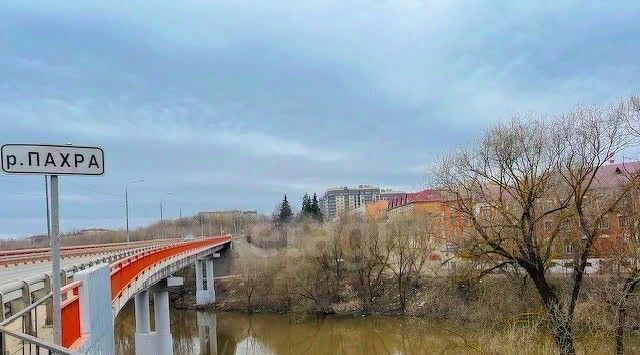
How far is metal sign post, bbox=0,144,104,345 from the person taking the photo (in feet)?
17.3

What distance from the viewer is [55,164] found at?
18.1 ft

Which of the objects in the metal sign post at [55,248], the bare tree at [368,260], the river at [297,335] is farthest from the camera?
the bare tree at [368,260]

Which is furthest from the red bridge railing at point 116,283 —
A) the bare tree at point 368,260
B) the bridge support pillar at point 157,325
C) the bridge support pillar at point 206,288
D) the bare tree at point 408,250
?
the bridge support pillar at point 206,288

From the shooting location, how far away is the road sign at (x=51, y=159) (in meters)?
5.27

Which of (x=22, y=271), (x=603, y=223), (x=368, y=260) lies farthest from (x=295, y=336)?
(x=603, y=223)

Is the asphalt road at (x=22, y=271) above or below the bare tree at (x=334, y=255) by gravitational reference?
above

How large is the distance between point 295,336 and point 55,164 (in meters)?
35.8

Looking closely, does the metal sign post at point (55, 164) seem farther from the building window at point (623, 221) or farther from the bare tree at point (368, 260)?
the bare tree at point (368, 260)

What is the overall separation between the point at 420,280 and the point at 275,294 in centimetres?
1344

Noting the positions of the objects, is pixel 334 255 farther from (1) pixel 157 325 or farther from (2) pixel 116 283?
(2) pixel 116 283

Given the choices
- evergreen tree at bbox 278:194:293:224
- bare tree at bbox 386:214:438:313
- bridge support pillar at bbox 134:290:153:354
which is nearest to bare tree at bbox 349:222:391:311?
bare tree at bbox 386:214:438:313

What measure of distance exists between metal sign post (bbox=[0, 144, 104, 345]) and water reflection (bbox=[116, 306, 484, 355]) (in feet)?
91.8

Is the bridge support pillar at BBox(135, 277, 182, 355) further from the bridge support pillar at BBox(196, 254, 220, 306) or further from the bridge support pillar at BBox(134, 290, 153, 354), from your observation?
the bridge support pillar at BBox(196, 254, 220, 306)

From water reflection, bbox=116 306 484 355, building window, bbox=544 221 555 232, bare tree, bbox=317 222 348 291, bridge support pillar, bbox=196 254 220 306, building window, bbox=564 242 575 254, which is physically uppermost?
building window, bbox=544 221 555 232
